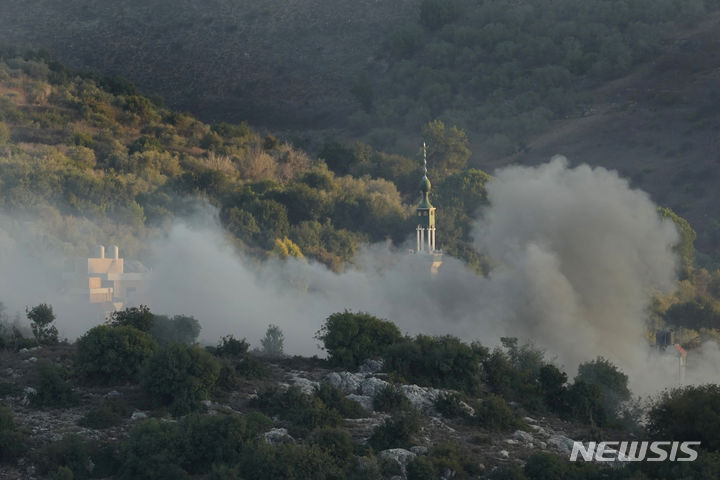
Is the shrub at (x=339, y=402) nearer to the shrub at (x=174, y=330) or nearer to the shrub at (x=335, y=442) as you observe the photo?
the shrub at (x=335, y=442)

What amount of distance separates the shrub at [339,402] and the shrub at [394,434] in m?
2.43

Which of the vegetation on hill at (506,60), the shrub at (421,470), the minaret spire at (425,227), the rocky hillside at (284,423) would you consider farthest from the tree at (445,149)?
the shrub at (421,470)

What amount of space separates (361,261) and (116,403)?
46.6 metres

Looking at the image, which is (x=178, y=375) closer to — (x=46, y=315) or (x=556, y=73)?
(x=46, y=315)

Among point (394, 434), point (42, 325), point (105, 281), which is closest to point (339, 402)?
point (394, 434)

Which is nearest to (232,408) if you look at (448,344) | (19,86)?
(448,344)

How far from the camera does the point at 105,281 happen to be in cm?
7931

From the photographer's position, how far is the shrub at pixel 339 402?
51656 mm

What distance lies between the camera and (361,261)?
3826 inches

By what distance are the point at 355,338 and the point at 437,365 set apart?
3982 mm

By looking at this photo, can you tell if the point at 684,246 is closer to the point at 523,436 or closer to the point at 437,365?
the point at 437,365

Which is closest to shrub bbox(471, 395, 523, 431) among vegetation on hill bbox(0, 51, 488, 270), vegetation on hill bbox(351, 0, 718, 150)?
vegetation on hill bbox(0, 51, 488, 270)

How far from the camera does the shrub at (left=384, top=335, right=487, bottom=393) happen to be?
5647cm

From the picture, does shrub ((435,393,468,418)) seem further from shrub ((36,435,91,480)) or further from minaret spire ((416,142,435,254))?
minaret spire ((416,142,435,254))
